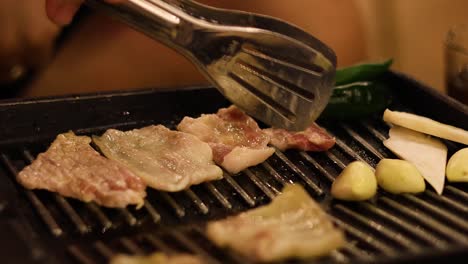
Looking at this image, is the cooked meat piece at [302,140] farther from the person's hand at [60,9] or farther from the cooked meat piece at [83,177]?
the person's hand at [60,9]

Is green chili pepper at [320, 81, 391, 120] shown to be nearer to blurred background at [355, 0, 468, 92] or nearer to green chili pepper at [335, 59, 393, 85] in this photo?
green chili pepper at [335, 59, 393, 85]

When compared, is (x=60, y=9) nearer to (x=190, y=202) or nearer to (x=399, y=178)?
(x=190, y=202)

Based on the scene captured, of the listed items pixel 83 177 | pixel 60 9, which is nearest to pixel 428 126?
pixel 83 177

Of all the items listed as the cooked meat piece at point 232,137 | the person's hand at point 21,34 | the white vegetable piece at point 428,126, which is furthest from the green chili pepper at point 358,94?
the person's hand at point 21,34

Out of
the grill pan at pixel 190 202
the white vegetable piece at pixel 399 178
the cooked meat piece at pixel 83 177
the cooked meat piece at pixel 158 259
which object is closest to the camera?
the cooked meat piece at pixel 158 259

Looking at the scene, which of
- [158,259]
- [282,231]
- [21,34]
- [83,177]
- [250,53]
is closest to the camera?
[158,259]
